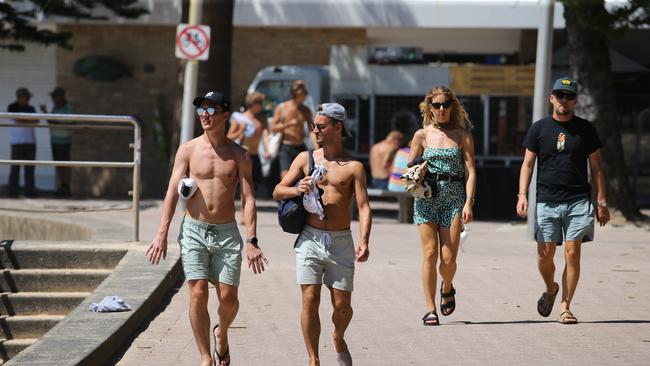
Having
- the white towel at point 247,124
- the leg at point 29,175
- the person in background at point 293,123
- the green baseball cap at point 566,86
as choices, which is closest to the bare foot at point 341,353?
the green baseball cap at point 566,86

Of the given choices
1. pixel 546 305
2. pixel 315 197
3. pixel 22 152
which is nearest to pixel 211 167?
pixel 315 197

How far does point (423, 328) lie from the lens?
30.6 ft

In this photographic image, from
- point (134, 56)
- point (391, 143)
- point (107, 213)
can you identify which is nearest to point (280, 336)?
point (107, 213)

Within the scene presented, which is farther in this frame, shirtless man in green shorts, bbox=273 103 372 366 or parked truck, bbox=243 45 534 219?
parked truck, bbox=243 45 534 219

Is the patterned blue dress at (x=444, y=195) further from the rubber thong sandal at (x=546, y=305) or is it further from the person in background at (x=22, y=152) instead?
the person in background at (x=22, y=152)

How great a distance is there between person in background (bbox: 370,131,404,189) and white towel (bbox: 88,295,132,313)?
9.60m

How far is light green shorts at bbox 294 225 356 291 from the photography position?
755cm

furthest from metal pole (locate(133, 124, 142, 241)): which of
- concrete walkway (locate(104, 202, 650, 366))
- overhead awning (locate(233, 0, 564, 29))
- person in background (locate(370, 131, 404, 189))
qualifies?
overhead awning (locate(233, 0, 564, 29))

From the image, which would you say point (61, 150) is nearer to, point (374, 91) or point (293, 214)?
point (374, 91)

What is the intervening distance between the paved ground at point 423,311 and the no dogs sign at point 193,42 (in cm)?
306

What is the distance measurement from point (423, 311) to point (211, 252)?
277cm

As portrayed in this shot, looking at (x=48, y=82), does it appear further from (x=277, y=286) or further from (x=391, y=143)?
(x=277, y=286)

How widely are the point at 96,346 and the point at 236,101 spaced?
59.0ft

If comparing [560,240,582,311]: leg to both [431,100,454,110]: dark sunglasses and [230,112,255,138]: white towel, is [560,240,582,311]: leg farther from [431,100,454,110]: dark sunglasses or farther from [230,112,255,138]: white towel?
[230,112,255,138]: white towel
